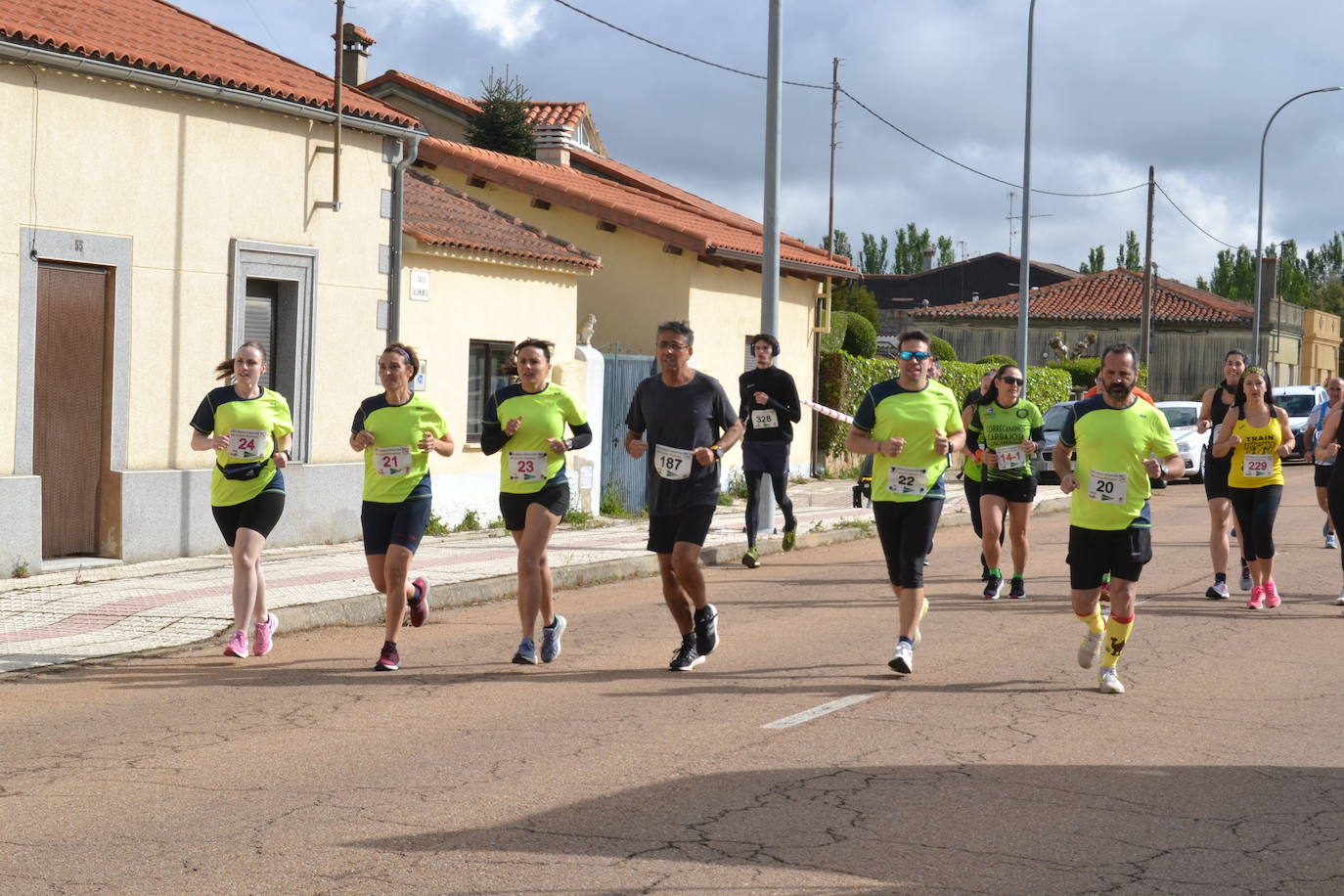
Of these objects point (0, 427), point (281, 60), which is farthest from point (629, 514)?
point (0, 427)

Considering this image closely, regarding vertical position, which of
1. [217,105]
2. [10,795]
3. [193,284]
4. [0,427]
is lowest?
[10,795]

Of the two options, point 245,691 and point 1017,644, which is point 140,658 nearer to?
point 245,691

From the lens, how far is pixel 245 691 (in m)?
8.41

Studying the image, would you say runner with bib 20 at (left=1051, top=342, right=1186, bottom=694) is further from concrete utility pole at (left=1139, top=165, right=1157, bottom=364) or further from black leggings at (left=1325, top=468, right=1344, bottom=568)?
concrete utility pole at (left=1139, top=165, right=1157, bottom=364)

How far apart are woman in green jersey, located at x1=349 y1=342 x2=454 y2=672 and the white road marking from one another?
2465mm

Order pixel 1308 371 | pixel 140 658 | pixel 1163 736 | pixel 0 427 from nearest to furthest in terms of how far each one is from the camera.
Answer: pixel 1163 736 → pixel 140 658 → pixel 0 427 → pixel 1308 371

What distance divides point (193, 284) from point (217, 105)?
5.47 ft

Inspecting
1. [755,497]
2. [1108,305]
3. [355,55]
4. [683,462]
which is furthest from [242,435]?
[1108,305]

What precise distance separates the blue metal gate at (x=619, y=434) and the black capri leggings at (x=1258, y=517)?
9125 mm

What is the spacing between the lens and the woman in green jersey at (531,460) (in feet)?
29.6

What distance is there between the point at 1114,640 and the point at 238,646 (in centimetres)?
508

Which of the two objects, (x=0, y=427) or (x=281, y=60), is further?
(x=281, y=60)

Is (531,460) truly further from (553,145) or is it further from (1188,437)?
(553,145)

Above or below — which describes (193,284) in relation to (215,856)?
above
